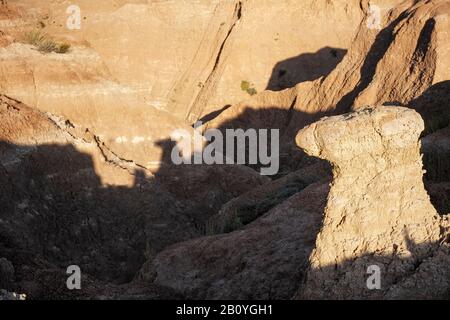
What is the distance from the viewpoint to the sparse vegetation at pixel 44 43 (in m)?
24.7

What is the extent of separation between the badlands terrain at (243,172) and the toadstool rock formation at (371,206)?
15 millimetres

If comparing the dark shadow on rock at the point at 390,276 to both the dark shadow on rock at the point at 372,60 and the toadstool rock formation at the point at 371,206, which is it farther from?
the dark shadow on rock at the point at 372,60

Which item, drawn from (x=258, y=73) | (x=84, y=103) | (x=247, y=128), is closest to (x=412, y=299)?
(x=84, y=103)

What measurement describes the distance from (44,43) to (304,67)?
56.3ft

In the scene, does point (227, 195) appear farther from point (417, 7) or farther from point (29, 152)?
point (417, 7)

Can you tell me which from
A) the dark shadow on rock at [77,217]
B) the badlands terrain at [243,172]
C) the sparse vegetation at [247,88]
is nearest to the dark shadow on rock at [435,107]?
the badlands terrain at [243,172]

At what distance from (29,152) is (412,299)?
1090cm

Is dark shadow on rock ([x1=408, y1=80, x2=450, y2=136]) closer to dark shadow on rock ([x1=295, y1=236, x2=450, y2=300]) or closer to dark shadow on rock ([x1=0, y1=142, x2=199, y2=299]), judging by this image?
dark shadow on rock ([x1=0, y1=142, x2=199, y2=299])

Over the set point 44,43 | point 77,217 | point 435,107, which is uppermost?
point 44,43

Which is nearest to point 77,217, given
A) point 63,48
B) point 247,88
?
point 63,48

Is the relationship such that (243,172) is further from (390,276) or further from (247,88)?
(247,88)

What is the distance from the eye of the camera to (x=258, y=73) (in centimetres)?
3950

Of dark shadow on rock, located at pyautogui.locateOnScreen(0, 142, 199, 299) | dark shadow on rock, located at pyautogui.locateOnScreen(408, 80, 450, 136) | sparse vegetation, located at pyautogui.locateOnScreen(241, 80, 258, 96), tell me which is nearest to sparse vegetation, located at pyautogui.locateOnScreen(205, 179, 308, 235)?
dark shadow on rock, located at pyautogui.locateOnScreen(0, 142, 199, 299)

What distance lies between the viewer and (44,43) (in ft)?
82.8
